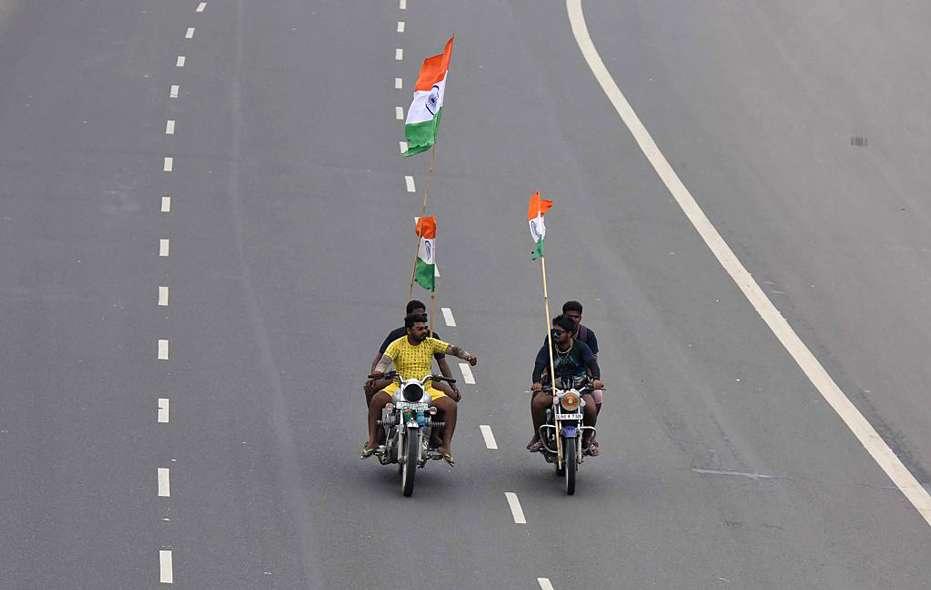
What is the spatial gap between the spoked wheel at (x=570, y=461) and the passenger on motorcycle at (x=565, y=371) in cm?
34

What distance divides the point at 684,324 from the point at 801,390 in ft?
7.81

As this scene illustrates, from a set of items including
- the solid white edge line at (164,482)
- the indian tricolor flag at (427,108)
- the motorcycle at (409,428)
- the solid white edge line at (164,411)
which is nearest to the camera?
the solid white edge line at (164,482)

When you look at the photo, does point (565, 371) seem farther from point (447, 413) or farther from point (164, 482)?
point (164, 482)

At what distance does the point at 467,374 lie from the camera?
68.9ft

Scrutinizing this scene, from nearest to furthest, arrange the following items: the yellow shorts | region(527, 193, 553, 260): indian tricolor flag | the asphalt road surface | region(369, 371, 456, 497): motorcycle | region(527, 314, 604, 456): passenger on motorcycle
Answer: the asphalt road surface < region(369, 371, 456, 497): motorcycle < the yellow shorts < region(527, 314, 604, 456): passenger on motorcycle < region(527, 193, 553, 260): indian tricolor flag

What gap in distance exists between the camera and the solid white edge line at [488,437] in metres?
18.6

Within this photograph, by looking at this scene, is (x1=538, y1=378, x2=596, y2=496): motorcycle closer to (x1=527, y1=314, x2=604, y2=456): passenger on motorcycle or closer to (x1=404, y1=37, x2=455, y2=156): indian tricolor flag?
(x1=527, y1=314, x2=604, y2=456): passenger on motorcycle

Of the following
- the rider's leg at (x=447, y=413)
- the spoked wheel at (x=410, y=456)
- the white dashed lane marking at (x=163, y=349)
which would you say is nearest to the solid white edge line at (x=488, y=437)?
the rider's leg at (x=447, y=413)

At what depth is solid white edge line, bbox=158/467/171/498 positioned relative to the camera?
16453 millimetres

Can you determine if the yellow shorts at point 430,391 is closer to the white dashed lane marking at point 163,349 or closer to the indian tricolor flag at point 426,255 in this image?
the indian tricolor flag at point 426,255

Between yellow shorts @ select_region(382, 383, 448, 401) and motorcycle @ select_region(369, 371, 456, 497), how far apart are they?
0.18 ft

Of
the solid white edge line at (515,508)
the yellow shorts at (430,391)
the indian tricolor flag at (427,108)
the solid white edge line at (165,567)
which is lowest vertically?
the solid white edge line at (515,508)

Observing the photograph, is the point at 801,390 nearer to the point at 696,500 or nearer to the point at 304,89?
the point at 696,500

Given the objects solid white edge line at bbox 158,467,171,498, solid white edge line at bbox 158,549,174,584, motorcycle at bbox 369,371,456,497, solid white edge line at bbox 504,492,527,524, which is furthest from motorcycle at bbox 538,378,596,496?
solid white edge line at bbox 158,549,174,584
